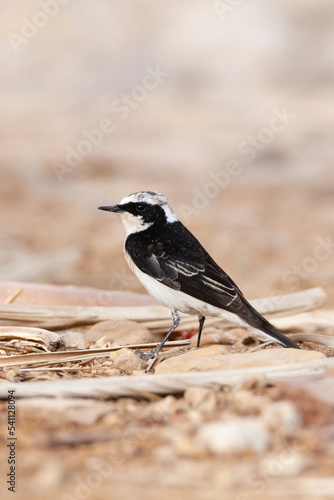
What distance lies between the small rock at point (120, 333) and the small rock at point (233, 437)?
99.4 inches

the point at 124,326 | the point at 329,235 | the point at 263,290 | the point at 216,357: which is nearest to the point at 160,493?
the point at 216,357

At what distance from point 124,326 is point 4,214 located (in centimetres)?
635

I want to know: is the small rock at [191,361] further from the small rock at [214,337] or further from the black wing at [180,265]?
the small rock at [214,337]

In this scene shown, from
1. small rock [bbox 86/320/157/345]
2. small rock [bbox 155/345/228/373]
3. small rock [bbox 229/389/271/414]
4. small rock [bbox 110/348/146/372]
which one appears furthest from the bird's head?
small rock [bbox 229/389/271/414]

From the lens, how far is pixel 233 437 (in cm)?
268

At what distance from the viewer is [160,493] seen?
241 cm

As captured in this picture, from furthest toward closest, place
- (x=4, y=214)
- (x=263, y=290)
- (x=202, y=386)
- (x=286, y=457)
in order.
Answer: (x=4, y=214) → (x=263, y=290) → (x=202, y=386) → (x=286, y=457)

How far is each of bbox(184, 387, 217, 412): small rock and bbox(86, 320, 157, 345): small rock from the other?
2.03m

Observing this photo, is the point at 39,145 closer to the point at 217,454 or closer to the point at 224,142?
the point at 224,142

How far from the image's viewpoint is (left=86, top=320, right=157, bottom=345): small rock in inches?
208

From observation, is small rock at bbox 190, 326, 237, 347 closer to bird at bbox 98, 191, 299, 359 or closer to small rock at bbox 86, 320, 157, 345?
bird at bbox 98, 191, 299, 359

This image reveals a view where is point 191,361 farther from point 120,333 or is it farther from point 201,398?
point 120,333

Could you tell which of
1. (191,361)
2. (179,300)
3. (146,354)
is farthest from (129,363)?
(179,300)

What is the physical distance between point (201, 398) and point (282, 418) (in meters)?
0.48
